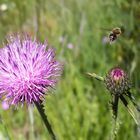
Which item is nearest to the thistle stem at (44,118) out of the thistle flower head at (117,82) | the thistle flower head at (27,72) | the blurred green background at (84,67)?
the thistle flower head at (27,72)

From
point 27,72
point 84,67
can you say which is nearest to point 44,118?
point 27,72

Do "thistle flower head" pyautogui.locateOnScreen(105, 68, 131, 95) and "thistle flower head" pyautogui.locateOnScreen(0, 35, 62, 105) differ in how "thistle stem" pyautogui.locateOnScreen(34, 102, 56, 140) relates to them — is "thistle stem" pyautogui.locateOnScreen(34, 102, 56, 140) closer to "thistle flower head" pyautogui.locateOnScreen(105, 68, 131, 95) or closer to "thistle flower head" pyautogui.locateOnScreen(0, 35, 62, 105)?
"thistle flower head" pyautogui.locateOnScreen(0, 35, 62, 105)

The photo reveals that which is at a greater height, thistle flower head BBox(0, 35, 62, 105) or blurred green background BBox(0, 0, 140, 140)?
blurred green background BBox(0, 0, 140, 140)

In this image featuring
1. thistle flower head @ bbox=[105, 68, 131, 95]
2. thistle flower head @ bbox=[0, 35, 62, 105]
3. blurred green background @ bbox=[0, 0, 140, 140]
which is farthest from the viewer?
blurred green background @ bbox=[0, 0, 140, 140]

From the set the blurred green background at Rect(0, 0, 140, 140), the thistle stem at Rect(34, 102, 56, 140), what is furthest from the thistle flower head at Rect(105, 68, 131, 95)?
the blurred green background at Rect(0, 0, 140, 140)

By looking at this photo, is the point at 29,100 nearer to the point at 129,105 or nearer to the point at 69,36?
the point at 129,105

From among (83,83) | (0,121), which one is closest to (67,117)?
(83,83)

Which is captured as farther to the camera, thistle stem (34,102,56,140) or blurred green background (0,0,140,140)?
blurred green background (0,0,140,140)

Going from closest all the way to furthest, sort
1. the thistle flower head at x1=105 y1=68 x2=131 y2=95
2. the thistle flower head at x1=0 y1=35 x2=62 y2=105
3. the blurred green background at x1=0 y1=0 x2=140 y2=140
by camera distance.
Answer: the thistle flower head at x1=105 y1=68 x2=131 y2=95, the thistle flower head at x1=0 y1=35 x2=62 y2=105, the blurred green background at x1=0 y1=0 x2=140 y2=140

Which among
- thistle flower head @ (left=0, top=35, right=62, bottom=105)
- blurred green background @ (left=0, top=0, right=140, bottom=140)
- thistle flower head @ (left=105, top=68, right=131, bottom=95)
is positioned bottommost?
thistle flower head @ (left=105, top=68, right=131, bottom=95)
